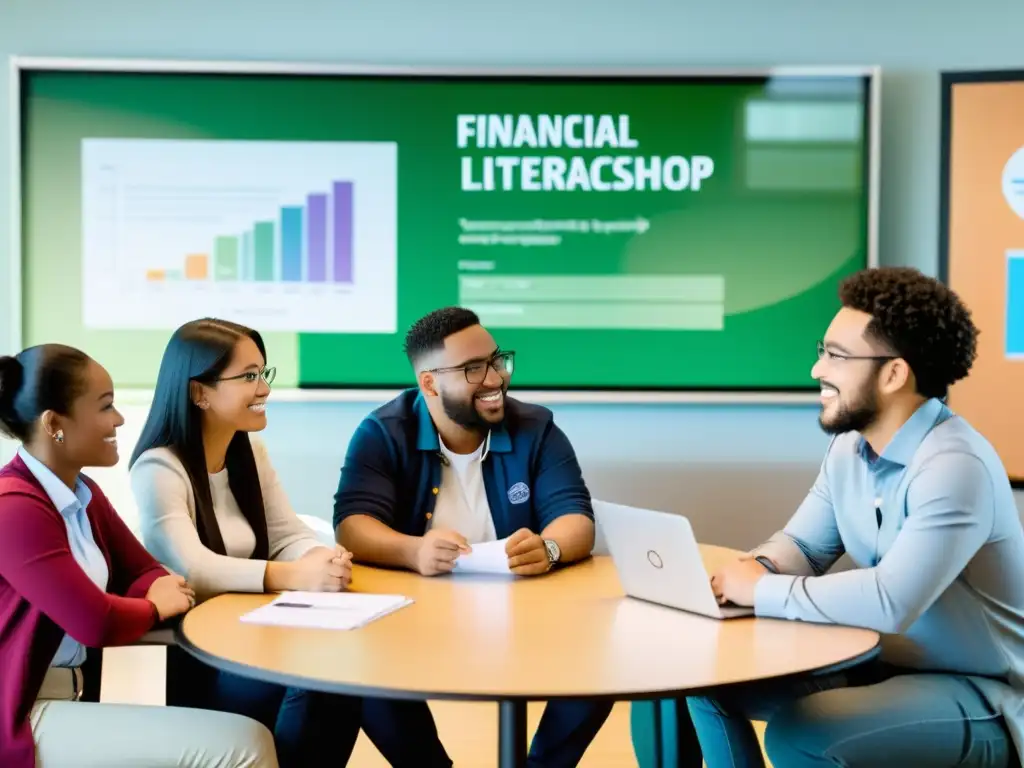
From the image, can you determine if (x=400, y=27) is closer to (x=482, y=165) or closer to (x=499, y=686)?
(x=482, y=165)

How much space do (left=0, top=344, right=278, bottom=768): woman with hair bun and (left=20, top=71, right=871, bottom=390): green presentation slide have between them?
5.02 ft

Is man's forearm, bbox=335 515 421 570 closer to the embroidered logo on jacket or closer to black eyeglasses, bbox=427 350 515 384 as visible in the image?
the embroidered logo on jacket

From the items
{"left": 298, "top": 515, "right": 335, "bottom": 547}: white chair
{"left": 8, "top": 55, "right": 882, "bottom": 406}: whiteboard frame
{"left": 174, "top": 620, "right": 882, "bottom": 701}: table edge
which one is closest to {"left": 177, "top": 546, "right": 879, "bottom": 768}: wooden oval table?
{"left": 174, "top": 620, "right": 882, "bottom": 701}: table edge

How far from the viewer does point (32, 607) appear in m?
1.78

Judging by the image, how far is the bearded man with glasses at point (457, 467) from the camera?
246 cm

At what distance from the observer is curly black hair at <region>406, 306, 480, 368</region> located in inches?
106

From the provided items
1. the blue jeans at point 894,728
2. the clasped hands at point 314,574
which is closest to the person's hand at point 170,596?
the clasped hands at point 314,574

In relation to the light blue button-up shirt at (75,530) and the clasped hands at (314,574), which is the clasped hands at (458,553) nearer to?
the clasped hands at (314,574)

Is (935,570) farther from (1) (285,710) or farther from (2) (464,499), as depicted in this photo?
(1) (285,710)

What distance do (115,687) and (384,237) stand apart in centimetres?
165

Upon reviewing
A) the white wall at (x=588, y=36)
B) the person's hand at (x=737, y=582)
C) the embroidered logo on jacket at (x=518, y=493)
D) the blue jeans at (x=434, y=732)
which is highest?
the white wall at (x=588, y=36)

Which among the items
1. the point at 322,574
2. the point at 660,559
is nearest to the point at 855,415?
the point at 660,559

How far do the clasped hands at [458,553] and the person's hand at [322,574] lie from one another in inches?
7.4

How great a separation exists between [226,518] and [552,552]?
71cm
